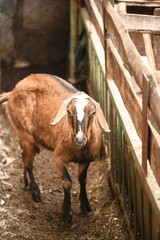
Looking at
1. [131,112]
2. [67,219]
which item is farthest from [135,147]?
[67,219]

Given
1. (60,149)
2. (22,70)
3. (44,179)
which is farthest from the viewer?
(22,70)

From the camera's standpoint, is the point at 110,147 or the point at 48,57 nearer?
the point at 110,147

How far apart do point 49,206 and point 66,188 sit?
2.50 ft

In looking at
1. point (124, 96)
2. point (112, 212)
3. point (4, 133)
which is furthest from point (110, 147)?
point (4, 133)

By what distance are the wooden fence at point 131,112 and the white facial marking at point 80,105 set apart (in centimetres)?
45

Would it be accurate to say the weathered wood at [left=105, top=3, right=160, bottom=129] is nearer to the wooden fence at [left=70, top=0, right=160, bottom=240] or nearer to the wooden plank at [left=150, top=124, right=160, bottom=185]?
the wooden fence at [left=70, top=0, right=160, bottom=240]

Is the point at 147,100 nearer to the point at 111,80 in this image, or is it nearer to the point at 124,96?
the point at 124,96

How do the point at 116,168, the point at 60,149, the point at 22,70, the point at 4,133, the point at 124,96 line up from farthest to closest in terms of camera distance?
the point at 22,70, the point at 4,133, the point at 116,168, the point at 60,149, the point at 124,96

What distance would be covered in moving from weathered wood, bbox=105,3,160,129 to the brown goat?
28.2 inches

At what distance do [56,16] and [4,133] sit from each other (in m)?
3.01

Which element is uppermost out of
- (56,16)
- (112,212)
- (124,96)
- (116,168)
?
(56,16)

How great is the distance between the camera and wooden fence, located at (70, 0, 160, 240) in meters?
5.20

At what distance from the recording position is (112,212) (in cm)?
734

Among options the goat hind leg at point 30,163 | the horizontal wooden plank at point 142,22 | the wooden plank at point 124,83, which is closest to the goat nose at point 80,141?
the wooden plank at point 124,83
